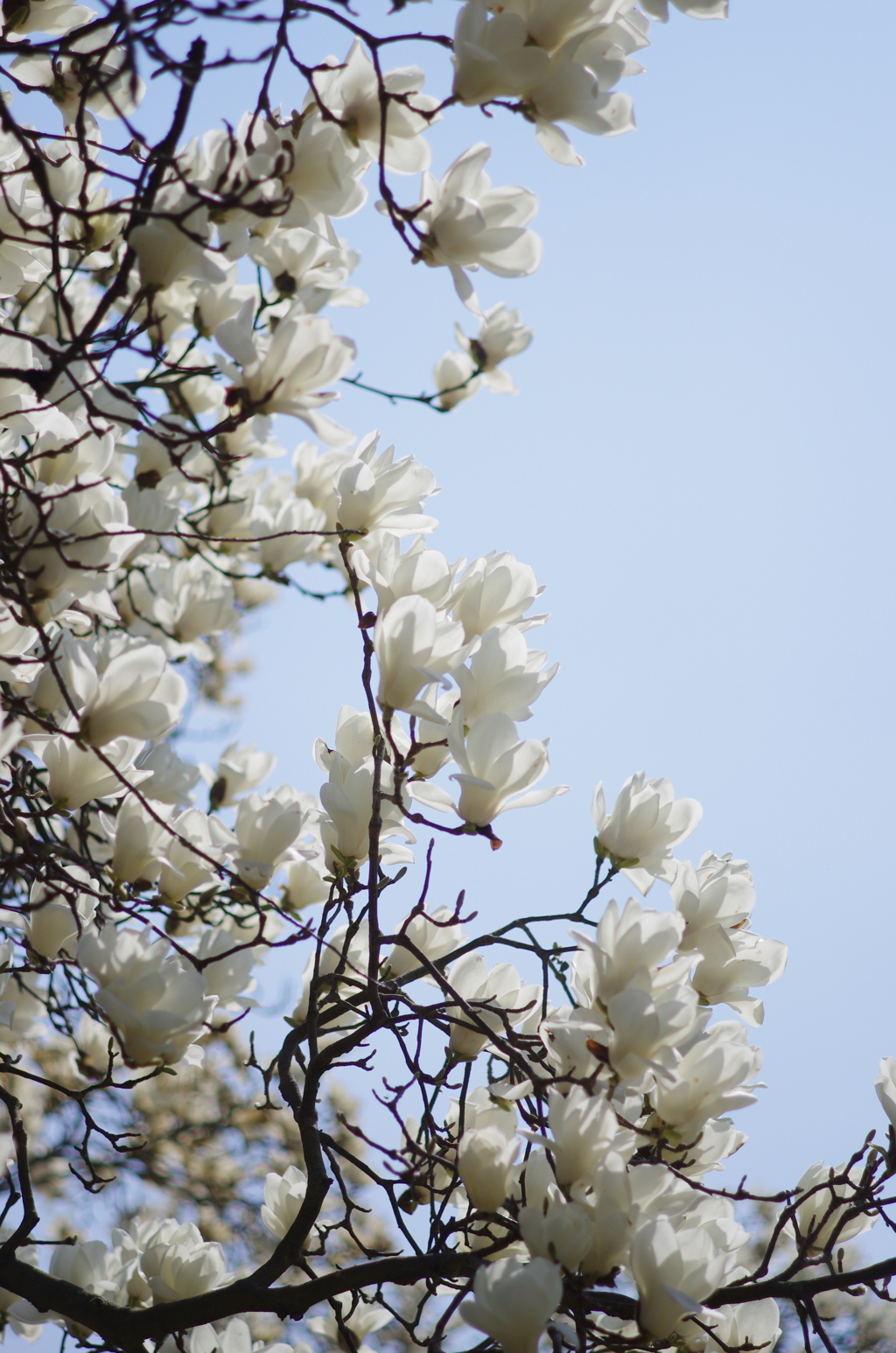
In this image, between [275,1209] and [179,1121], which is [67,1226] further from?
[275,1209]

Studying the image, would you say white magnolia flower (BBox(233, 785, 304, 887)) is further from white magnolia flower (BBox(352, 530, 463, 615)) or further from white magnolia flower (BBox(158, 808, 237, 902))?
white magnolia flower (BBox(352, 530, 463, 615))

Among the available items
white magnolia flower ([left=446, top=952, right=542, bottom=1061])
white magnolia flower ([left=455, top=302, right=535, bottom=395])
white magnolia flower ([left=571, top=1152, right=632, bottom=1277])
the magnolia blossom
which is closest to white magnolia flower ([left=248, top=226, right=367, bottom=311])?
white magnolia flower ([left=455, top=302, right=535, bottom=395])

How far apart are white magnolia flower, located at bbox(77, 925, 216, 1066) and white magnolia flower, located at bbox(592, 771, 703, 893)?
20.9 inches

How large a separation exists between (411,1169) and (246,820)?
0.42 m

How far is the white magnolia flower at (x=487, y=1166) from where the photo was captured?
0.87 meters

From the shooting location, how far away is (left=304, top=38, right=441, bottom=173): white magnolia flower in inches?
37.1

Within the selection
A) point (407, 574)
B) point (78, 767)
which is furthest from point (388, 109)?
point (78, 767)

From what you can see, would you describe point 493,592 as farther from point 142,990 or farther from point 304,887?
point 304,887

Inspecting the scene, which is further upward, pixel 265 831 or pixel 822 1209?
pixel 265 831

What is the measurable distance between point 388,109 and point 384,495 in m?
0.37

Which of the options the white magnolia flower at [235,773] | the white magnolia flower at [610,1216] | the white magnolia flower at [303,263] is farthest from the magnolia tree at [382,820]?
the white magnolia flower at [235,773]

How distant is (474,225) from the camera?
882 mm

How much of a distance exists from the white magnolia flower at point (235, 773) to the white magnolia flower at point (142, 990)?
1.46m

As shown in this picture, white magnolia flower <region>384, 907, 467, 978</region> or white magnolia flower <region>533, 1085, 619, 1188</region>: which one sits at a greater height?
white magnolia flower <region>384, 907, 467, 978</region>
